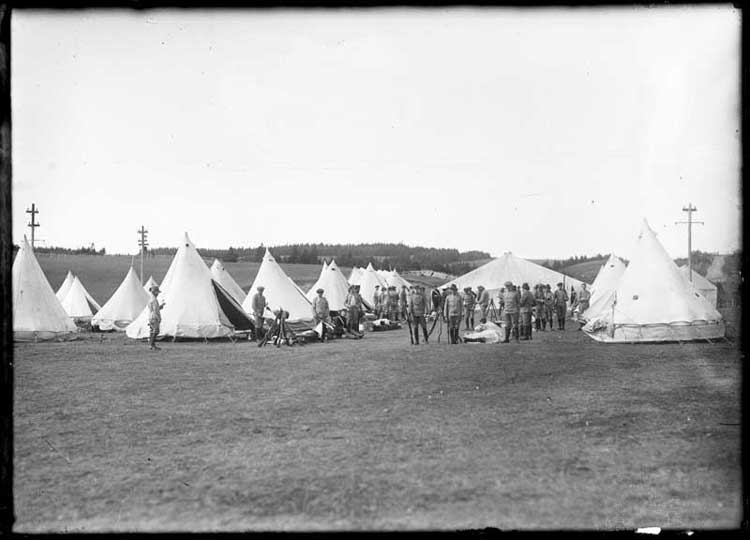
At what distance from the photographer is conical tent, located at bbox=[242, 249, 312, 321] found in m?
19.1

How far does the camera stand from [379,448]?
480 cm

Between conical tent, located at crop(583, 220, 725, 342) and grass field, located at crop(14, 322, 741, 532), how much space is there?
12.1 feet

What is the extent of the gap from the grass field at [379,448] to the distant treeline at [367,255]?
150ft

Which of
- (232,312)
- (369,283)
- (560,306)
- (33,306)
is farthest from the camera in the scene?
(369,283)

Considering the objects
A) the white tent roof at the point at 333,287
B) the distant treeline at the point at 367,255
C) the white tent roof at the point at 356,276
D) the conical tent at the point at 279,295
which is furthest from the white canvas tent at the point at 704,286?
the distant treeline at the point at 367,255

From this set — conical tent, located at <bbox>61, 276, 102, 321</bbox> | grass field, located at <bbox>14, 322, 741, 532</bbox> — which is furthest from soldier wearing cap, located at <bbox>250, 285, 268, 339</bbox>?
conical tent, located at <bbox>61, 276, 102, 321</bbox>

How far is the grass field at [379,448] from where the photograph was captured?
358 cm

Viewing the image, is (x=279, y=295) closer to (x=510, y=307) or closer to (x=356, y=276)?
A: (x=510, y=307)

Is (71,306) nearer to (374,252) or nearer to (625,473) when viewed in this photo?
(625,473)

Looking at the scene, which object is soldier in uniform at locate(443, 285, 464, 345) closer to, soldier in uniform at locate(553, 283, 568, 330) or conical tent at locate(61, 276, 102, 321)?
soldier in uniform at locate(553, 283, 568, 330)

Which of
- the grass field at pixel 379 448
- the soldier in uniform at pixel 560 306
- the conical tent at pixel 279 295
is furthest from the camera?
the conical tent at pixel 279 295

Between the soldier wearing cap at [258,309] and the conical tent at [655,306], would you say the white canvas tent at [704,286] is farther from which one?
the soldier wearing cap at [258,309]

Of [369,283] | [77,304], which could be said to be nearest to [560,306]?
[369,283]

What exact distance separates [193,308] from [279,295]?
166 inches
